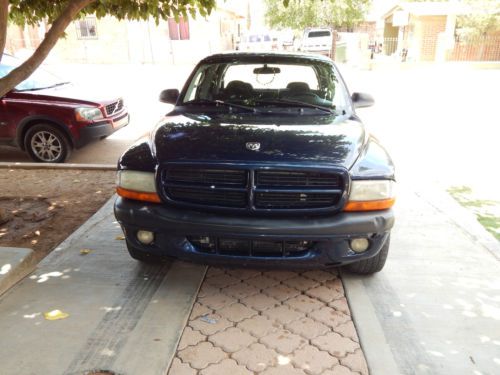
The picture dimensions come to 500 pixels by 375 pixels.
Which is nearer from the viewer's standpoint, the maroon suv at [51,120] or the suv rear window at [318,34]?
the maroon suv at [51,120]

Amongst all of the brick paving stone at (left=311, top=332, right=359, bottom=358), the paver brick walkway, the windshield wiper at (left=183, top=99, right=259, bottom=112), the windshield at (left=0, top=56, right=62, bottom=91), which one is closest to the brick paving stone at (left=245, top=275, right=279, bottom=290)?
the paver brick walkway

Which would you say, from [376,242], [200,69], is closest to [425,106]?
[200,69]

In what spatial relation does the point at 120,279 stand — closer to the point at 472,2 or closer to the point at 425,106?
the point at 425,106

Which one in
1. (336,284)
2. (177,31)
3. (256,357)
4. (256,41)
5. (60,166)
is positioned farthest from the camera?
(256,41)

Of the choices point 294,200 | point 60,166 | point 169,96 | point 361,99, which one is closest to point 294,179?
point 294,200

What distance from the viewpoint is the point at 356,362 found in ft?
8.51

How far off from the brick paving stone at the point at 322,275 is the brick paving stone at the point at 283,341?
0.76 m

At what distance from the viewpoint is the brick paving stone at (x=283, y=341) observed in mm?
2713

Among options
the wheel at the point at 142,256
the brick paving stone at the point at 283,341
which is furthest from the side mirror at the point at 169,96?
the brick paving stone at the point at 283,341

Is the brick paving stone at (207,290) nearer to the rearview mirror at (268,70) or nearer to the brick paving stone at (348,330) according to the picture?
the brick paving stone at (348,330)

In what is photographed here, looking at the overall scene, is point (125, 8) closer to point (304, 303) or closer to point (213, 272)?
point (213, 272)

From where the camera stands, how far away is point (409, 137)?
Result: 854 centimetres

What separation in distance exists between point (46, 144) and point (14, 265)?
397 centimetres

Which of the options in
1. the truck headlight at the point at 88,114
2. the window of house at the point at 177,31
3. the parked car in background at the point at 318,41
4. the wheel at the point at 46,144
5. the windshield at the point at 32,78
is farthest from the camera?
the window of house at the point at 177,31
